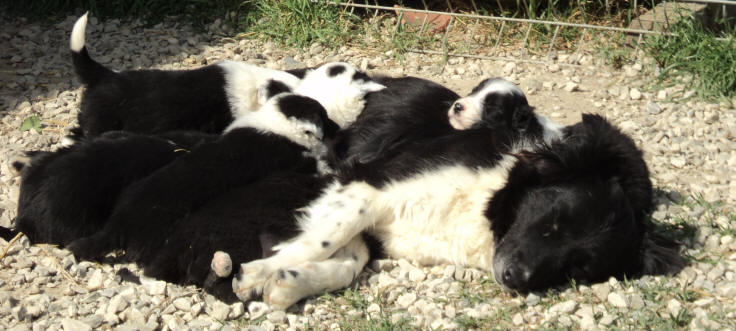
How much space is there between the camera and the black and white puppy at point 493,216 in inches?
130

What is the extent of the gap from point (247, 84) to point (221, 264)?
1.74m

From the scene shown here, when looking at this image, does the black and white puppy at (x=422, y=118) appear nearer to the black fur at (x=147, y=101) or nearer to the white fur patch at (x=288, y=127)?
the white fur patch at (x=288, y=127)

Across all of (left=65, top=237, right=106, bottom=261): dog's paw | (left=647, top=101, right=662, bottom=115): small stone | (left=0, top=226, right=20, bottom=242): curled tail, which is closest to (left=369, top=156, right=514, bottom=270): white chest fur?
(left=65, top=237, right=106, bottom=261): dog's paw

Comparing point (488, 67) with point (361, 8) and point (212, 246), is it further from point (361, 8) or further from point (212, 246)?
point (212, 246)

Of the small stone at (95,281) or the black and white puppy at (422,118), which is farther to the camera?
the black and white puppy at (422,118)

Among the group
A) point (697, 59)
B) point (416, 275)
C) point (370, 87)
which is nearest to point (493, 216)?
point (416, 275)

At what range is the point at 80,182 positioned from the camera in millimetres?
3615

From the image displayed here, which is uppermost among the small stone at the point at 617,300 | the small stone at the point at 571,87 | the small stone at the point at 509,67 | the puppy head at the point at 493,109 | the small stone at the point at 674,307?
the puppy head at the point at 493,109

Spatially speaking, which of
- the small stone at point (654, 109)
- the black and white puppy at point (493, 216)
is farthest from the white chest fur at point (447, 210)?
the small stone at point (654, 109)

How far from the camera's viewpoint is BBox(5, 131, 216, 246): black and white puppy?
3594 mm

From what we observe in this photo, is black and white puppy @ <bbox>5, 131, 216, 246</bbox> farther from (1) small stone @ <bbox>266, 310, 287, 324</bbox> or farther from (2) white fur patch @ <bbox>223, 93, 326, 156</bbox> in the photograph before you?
(1) small stone @ <bbox>266, 310, 287, 324</bbox>

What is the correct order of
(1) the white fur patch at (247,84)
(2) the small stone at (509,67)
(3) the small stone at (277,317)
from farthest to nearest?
(2) the small stone at (509,67) < (1) the white fur patch at (247,84) < (3) the small stone at (277,317)

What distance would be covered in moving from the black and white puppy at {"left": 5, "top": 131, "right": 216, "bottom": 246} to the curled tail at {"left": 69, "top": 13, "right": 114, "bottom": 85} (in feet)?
2.67

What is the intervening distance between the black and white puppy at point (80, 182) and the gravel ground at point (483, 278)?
14cm
